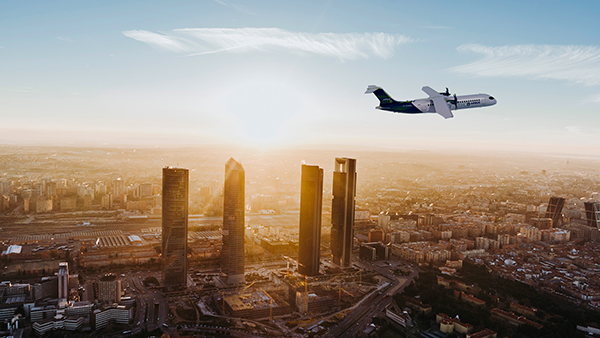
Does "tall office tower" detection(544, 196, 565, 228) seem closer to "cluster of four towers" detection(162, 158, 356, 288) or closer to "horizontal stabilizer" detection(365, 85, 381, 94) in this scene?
"cluster of four towers" detection(162, 158, 356, 288)

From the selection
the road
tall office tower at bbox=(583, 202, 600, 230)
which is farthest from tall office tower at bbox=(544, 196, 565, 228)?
the road

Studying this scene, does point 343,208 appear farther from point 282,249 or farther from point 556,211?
point 556,211

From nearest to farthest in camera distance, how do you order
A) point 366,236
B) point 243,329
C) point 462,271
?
1. point 243,329
2. point 462,271
3. point 366,236

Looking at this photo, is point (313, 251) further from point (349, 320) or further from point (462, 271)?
point (462, 271)

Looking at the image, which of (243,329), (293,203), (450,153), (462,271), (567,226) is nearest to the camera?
(243,329)

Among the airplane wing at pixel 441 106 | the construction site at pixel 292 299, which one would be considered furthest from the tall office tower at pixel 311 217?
the airplane wing at pixel 441 106

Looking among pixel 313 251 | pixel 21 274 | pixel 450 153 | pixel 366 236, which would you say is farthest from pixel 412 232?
pixel 21 274

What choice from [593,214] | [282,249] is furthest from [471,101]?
[593,214]
